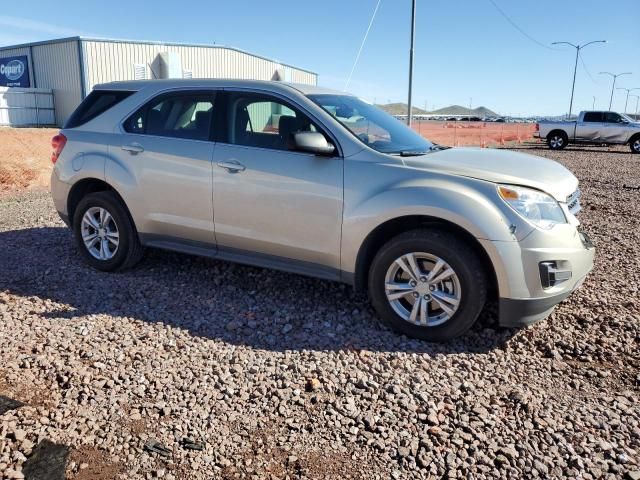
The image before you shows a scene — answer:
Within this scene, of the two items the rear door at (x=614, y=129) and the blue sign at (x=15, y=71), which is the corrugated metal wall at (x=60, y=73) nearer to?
the blue sign at (x=15, y=71)

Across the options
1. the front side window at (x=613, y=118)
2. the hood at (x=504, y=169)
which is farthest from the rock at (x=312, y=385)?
the front side window at (x=613, y=118)

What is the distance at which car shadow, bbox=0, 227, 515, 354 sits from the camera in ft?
13.1

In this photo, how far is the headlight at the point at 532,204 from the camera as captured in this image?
3.64 meters

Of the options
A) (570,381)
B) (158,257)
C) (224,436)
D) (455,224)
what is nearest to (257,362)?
(224,436)

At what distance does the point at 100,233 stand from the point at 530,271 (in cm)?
397

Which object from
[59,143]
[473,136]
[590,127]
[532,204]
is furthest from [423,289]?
[473,136]

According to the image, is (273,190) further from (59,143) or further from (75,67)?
(75,67)

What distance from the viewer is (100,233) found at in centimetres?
534

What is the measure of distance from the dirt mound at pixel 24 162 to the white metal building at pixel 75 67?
963 centimetres

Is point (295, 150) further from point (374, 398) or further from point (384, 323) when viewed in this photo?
point (374, 398)

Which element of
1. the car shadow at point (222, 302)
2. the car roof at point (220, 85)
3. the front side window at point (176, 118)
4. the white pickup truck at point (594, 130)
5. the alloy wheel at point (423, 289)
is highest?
the car roof at point (220, 85)

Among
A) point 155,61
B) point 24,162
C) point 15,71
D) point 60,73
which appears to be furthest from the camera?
point 15,71

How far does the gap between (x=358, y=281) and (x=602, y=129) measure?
1009 inches

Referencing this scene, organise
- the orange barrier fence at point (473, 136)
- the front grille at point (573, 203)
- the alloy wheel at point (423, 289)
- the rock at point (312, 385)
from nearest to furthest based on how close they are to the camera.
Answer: the rock at point (312, 385), the alloy wheel at point (423, 289), the front grille at point (573, 203), the orange barrier fence at point (473, 136)
